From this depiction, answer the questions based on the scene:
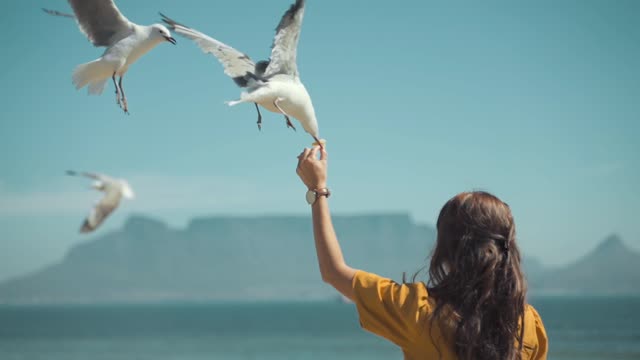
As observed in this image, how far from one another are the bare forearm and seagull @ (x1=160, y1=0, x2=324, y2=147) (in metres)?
0.31

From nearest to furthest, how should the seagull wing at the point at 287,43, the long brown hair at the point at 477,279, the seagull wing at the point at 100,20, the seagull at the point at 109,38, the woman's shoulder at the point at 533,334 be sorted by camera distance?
1. the long brown hair at the point at 477,279
2. the woman's shoulder at the point at 533,334
3. the seagull wing at the point at 287,43
4. the seagull at the point at 109,38
5. the seagull wing at the point at 100,20

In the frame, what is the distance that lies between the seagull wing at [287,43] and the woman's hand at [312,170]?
23.6 inches

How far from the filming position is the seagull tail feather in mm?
2971

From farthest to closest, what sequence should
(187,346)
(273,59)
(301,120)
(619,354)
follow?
1. (187,346)
2. (619,354)
3. (273,59)
4. (301,120)

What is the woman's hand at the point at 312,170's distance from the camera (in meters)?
1.96

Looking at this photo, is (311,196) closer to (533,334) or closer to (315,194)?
(315,194)

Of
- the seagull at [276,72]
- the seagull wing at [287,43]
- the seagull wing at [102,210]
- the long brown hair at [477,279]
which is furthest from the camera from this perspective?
the seagull wing at [102,210]

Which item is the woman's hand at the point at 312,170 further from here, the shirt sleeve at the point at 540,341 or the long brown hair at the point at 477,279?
the shirt sleeve at the point at 540,341

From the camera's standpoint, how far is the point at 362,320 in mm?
1851

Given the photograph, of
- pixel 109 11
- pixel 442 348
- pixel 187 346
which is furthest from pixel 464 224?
pixel 187 346

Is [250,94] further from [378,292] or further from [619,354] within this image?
[619,354]

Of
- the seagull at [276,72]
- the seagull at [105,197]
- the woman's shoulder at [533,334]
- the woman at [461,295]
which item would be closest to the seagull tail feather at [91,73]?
the seagull at [276,72]

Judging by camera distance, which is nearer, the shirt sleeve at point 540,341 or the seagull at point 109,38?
the shirt sleeve at point 540,341

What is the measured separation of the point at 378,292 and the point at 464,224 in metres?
0.23
